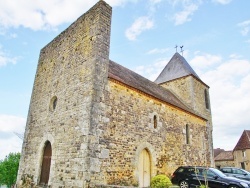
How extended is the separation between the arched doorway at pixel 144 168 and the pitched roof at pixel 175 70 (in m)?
10.2

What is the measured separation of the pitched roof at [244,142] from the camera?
28281 mm

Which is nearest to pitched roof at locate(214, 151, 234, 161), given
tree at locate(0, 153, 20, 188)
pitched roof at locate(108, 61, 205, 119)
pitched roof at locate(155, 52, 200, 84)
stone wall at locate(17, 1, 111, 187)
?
pitched roof at locate(155, 52, 200, 84)

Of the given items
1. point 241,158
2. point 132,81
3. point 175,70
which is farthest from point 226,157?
point 132,81

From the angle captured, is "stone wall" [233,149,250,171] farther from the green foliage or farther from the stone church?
the green foliage

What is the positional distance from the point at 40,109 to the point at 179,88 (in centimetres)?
1169

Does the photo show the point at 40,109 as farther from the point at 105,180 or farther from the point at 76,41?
the point at 105,180

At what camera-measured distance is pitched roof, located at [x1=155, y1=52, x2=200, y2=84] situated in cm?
1900

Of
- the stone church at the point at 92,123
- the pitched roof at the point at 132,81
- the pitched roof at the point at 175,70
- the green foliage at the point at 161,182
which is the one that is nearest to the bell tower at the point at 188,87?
the pitched roof at the point at 175,70

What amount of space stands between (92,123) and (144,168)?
3.70 m

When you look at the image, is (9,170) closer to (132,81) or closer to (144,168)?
(132,81)

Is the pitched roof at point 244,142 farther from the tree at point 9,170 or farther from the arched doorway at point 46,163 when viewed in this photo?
the tree at point 9,170

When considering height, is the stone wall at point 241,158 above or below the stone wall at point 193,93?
below

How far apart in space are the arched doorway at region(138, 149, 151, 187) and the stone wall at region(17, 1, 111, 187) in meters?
2.89

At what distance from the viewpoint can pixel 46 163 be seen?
9.71 meters
